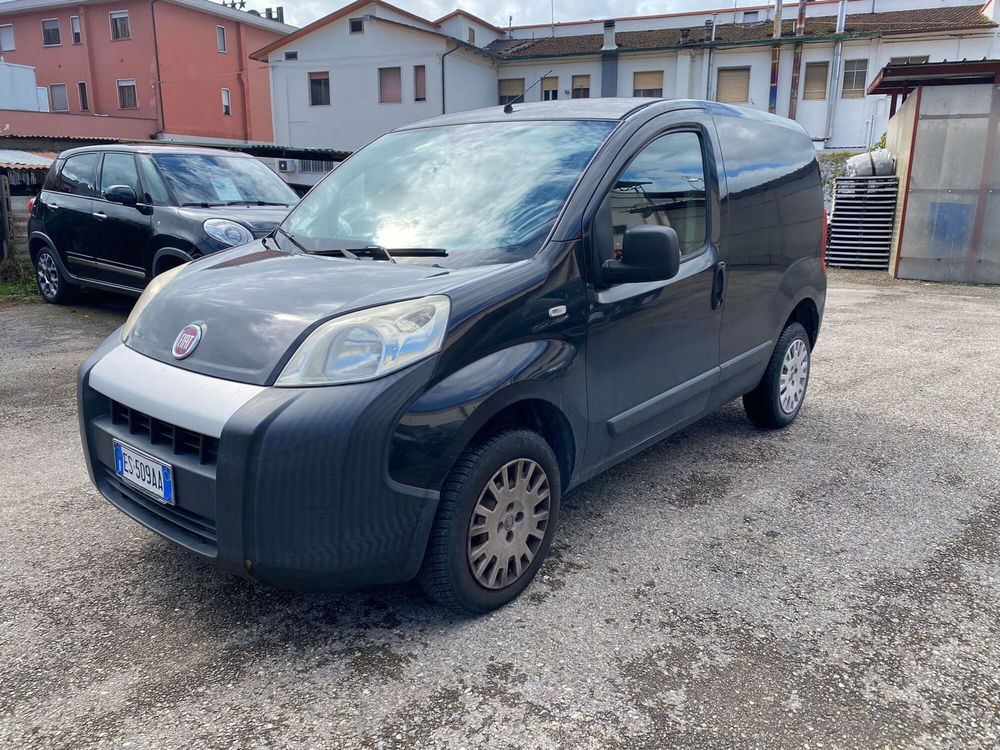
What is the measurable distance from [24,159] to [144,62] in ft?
80.5

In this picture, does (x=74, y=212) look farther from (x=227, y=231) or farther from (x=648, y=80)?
(x=648, y=80)

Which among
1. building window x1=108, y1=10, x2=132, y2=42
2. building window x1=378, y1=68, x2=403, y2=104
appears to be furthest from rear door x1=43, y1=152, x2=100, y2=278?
building window x1=108, y1=10, x2=132, y2=42

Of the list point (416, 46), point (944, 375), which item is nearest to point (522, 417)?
point (944, 375)

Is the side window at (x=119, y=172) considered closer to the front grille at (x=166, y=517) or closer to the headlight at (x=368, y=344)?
the front grille at (x=166, y=517)

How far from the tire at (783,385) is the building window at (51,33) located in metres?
41.2

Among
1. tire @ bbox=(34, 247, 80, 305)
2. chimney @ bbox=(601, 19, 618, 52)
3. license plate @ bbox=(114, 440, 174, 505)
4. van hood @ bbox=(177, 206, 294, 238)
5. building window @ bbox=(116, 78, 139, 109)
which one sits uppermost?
chimney @ bbox=(601, 19, 618, 52)

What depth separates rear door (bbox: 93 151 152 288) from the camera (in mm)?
7098

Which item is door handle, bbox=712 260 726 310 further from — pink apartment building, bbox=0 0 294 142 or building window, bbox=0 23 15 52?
building window, bbox=0 23 15 52

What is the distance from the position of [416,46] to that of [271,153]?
16.4m

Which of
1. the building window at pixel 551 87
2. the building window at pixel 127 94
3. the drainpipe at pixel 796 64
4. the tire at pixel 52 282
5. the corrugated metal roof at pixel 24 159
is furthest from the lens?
the building window at pixel 127 94

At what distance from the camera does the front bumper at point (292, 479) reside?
2.18 metres

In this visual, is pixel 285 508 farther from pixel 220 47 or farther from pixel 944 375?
pixel 220 47

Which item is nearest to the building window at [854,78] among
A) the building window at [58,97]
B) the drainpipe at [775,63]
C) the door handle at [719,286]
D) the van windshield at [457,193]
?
the drainpipe at [775,63]

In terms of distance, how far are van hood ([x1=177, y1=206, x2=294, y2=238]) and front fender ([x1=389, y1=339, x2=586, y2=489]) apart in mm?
4527
